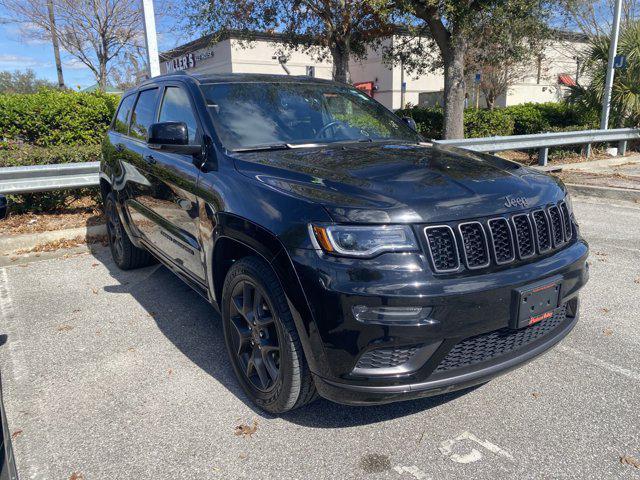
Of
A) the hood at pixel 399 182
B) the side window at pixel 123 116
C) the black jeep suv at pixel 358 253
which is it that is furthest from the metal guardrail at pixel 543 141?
the black jeep suv at pixel 358 253

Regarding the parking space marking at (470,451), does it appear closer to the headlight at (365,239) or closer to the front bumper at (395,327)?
the front bumper at (395,327)

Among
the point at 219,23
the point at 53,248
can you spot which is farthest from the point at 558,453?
the point at 219,23

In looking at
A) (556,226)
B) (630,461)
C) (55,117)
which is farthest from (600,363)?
(55,117)

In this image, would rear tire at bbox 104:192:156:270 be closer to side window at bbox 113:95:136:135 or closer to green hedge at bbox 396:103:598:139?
side window at bbox 113:95:136:135

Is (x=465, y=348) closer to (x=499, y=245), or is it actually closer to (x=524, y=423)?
(x=499, y=245)

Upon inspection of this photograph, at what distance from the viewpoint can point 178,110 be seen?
3.88 meters

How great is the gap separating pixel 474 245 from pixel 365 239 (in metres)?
0.53

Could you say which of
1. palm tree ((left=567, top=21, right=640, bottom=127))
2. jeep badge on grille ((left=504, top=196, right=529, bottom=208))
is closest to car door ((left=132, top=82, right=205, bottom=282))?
jeep badge on grille ((left=504, top=196, right=529, bottom=208))

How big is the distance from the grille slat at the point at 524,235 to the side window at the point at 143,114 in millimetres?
3120

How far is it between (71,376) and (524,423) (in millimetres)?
2782

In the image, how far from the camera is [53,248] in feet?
21.4

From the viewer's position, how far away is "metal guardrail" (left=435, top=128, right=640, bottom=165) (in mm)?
9664

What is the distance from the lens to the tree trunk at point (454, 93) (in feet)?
41.5

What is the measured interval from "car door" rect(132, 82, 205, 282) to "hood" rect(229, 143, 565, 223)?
565 millimetres
